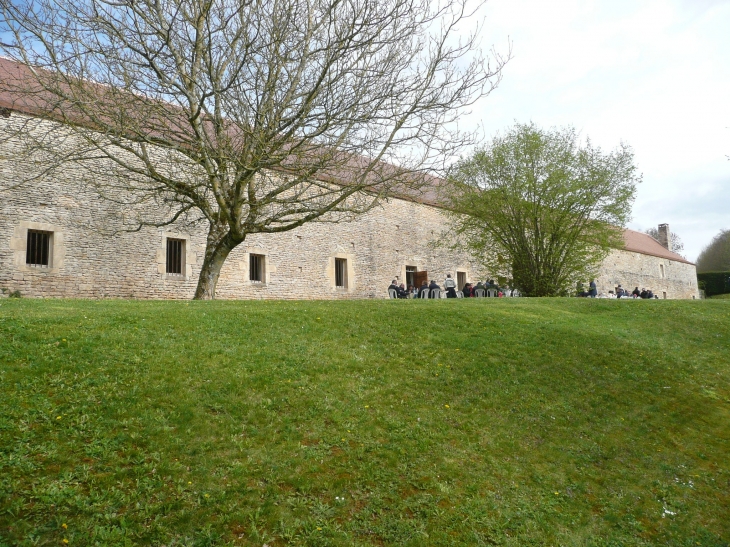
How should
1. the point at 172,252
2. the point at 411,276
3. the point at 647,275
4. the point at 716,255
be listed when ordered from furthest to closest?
1. the point at 716,255
2. the point at 647,275
3. the point at 411,276
4. the point at 172,252

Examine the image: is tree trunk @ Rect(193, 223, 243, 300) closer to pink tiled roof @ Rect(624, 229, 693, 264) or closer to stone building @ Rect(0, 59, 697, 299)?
stone building @ Rect(0, 59, 697, 299)

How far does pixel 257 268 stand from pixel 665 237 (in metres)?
45.6

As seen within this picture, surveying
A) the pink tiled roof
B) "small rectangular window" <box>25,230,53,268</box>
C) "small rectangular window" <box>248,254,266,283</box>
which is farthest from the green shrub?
"small rectangular window" <box>25,230,53,268</box>

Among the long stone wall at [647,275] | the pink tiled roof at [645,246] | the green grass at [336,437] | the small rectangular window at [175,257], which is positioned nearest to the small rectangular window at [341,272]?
the small rectangular window at [175,257]

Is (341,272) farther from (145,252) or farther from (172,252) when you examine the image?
(145,252)

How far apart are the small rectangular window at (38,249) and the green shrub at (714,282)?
54.8 metres

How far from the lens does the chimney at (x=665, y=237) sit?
49.8m

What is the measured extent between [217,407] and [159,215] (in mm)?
12279

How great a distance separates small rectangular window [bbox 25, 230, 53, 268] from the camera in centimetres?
1372

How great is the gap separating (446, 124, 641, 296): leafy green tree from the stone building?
4.47 meters

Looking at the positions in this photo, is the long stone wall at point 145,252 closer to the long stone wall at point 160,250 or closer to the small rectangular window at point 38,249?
the long stone wall at point 160,250

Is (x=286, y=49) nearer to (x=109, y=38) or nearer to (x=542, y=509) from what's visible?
(x=109, y=38)

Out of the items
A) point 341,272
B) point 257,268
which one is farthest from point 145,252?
point 341,272

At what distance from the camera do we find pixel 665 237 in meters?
50.1
